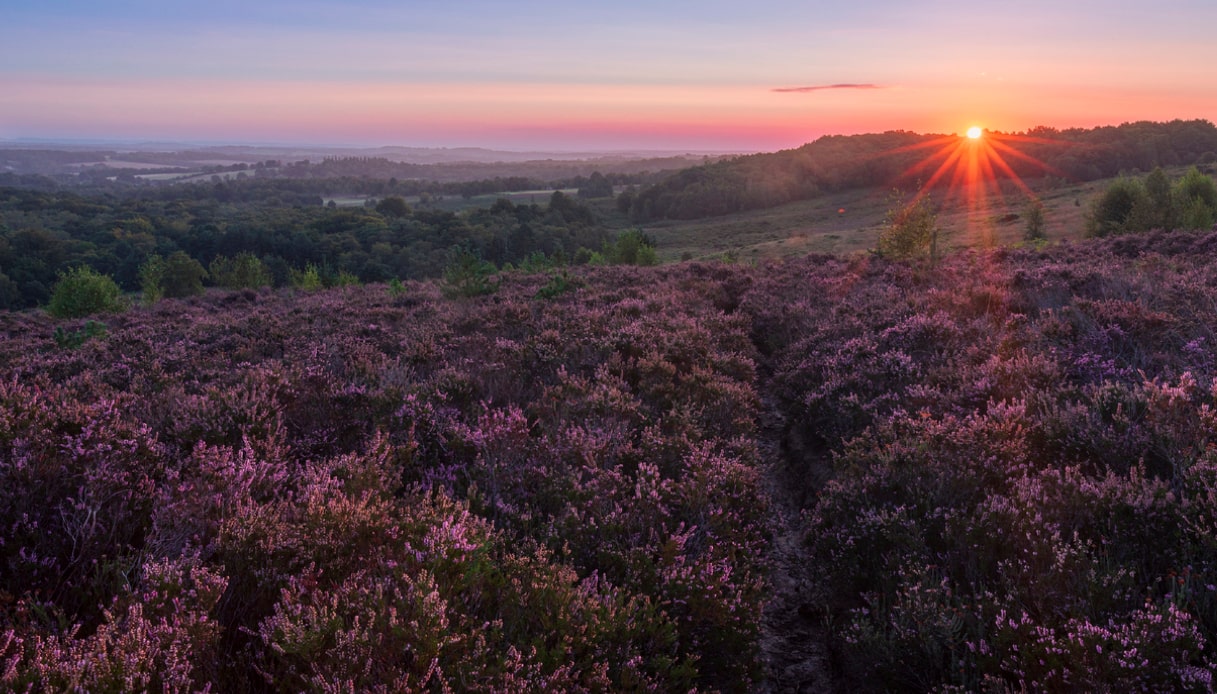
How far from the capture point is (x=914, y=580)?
441cm

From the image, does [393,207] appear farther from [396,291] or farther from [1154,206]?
[1154,206]

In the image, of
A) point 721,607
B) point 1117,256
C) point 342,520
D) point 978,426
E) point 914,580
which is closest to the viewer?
point 342,520

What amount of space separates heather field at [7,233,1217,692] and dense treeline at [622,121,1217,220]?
4998 inches

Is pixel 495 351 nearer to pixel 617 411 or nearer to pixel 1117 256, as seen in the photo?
pixel 617 411

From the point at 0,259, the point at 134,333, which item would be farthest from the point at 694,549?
the point at 0,259

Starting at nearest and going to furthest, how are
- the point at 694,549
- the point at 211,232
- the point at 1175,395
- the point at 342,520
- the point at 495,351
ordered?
the point at 342,520 < the point at 694,549 < the point at 1175,395 < the point at 495,351 < the point at 211,232

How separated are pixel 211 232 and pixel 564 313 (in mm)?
111570

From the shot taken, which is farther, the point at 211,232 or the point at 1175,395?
the point at 211,232

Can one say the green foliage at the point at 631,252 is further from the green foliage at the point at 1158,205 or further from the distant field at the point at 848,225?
the green foliage at the point at 1158,205

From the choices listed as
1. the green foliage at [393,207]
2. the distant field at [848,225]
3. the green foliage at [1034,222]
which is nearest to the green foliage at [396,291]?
the distant field at [848,225]

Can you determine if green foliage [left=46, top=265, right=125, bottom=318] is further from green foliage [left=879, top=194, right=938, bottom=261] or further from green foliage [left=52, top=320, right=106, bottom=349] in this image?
green foliage [left=879, top=194, right=938, bottom=261]

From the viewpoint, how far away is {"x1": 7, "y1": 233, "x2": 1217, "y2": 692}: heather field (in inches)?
114

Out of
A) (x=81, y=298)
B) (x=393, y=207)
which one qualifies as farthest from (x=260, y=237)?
(x=81, y=298)

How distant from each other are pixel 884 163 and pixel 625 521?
148 meters
